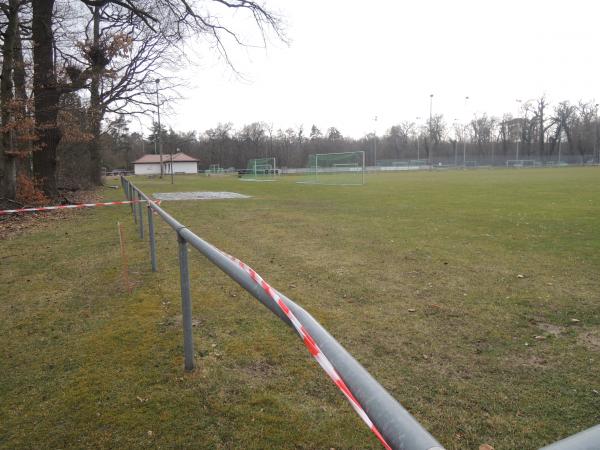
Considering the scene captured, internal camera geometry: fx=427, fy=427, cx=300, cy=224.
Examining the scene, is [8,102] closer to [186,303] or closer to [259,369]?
[186,303]

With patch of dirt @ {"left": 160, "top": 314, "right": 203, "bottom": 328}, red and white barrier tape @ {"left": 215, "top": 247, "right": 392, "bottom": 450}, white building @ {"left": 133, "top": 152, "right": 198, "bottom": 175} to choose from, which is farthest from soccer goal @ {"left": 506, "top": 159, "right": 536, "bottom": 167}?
red and white barrier tape @ {"left": 215, "top": 247, "right": 392, "bottom": 450}

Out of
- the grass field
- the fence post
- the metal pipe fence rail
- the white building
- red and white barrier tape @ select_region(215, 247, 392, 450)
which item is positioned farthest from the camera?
the white building

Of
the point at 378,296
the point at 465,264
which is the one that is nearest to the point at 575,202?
the point at 465,264

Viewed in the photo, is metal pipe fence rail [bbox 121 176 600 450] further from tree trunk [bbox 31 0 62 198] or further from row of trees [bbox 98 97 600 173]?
row of trees [bbox 98 97 600 173]

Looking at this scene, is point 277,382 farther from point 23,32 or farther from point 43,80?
point 23,32

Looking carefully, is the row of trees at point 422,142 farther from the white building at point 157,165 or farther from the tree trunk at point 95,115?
the tree trunk at point 95,115

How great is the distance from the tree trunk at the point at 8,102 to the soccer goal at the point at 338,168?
22.6 metres

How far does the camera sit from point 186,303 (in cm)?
306

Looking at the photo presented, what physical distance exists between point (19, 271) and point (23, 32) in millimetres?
14493

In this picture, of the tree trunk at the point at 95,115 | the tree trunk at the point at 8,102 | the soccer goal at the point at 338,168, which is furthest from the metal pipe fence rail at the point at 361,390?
the soccer goal at the point at 338,168

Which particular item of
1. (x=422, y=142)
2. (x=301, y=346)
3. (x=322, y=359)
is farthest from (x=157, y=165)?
(x=322, y=359)

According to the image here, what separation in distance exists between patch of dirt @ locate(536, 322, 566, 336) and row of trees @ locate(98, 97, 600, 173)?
7933cm

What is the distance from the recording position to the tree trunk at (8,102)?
41.3 feet

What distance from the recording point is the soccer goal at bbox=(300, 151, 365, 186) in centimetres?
3409
